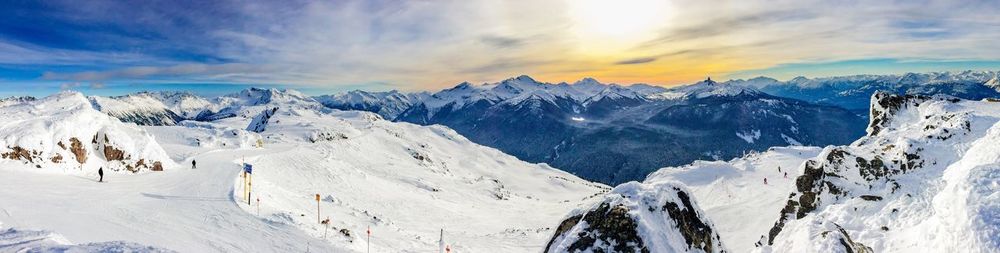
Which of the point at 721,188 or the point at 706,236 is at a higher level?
the point at 706,236

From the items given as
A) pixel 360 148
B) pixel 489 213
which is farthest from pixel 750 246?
pixel 360 148

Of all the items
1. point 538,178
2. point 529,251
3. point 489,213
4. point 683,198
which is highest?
point 683,198

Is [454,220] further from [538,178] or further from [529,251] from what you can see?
[538,178]

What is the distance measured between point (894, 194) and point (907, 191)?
0.53m

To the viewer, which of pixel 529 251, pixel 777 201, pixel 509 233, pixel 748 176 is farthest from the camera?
pixel 748 176

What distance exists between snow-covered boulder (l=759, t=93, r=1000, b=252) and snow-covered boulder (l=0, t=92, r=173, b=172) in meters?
48.3

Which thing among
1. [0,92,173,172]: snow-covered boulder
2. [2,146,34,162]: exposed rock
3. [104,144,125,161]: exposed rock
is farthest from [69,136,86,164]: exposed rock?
[2,146,34,162]: exposed rock

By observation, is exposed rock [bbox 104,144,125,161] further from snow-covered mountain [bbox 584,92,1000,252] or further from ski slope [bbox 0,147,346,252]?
snow-covered mountain [bbox 584,92,1000,252]

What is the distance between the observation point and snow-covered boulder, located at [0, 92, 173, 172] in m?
37.3

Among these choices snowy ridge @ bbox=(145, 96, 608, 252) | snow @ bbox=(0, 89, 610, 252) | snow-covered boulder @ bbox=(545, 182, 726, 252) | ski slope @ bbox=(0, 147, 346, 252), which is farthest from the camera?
snowy ridge @ bbox=(145, 96, 608, 252)

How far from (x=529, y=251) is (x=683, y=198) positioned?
26.7 m

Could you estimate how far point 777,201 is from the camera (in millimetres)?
48125

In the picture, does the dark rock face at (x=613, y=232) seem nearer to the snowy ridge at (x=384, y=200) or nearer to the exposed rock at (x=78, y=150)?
the snowy ridge at (x=384, y=200)

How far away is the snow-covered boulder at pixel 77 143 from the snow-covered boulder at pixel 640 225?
4233cm
